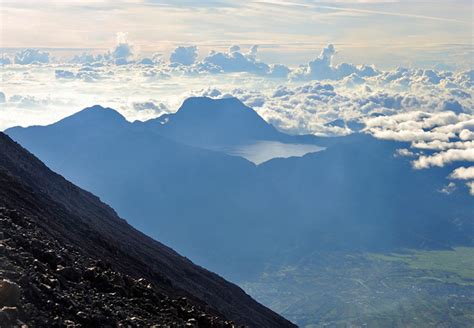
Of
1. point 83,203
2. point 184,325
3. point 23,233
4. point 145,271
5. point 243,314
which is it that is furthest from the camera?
point 83,203

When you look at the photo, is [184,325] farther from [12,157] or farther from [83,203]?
[83,203]

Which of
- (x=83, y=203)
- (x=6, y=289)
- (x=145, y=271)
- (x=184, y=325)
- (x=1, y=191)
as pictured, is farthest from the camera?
(x=83, y=203)

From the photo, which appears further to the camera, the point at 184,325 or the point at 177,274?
the point at 177,274

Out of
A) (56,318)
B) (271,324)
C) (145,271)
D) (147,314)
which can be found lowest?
(271,324)

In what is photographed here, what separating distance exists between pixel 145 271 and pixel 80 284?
46.4 meters

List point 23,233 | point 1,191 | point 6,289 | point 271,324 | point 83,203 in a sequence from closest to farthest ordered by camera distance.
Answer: point 6,289, point 23,233, point 1,191, point 271,324, point 83,203

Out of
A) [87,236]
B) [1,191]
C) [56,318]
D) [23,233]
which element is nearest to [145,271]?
[87,236]

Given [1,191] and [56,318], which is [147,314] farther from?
[1,191]

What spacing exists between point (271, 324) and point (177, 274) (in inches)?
802

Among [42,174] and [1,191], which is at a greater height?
[1,191]

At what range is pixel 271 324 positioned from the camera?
11875 centimetres

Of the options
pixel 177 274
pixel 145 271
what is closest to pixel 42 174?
pixel 177 274

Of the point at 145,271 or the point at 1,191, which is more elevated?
the point at 1,191

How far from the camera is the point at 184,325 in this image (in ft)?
144
